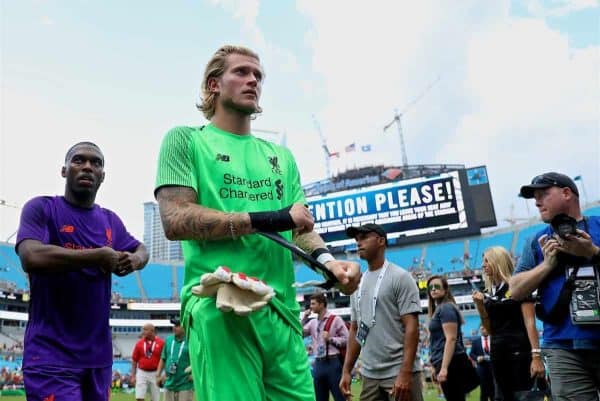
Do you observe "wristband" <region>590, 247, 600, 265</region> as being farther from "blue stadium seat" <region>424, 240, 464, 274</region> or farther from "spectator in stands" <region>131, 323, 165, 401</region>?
"blue stadium seat" <region>424, 240, 464, 274</region>

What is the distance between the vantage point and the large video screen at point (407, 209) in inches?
1738

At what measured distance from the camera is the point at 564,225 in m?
3.82

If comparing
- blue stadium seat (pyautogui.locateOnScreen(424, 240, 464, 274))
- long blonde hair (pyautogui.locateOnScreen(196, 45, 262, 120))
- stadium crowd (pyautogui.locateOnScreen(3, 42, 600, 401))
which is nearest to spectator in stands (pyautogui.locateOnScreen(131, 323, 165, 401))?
stadium crowd (pyautogui.locateOnScreen(3, 42, 600, 401))

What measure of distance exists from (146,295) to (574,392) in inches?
2338

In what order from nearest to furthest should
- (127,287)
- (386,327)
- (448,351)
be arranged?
1. (386,327)
2. (448,351)
3. (127,287)

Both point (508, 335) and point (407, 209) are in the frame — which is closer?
point (508, 335)

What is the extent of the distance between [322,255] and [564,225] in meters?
2.13

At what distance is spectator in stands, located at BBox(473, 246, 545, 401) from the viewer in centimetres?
566

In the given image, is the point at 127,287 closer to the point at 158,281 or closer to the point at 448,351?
the point at 158,281

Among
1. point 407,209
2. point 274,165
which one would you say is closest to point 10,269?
point 407,209

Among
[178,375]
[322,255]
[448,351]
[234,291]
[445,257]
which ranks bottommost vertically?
[178,375]

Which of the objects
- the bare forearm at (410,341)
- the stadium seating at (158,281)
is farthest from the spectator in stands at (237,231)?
the stadium seating at (158,281)

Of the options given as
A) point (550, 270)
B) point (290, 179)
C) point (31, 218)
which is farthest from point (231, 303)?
point (550, 270)

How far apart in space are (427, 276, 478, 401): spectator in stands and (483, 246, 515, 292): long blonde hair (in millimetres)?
766
